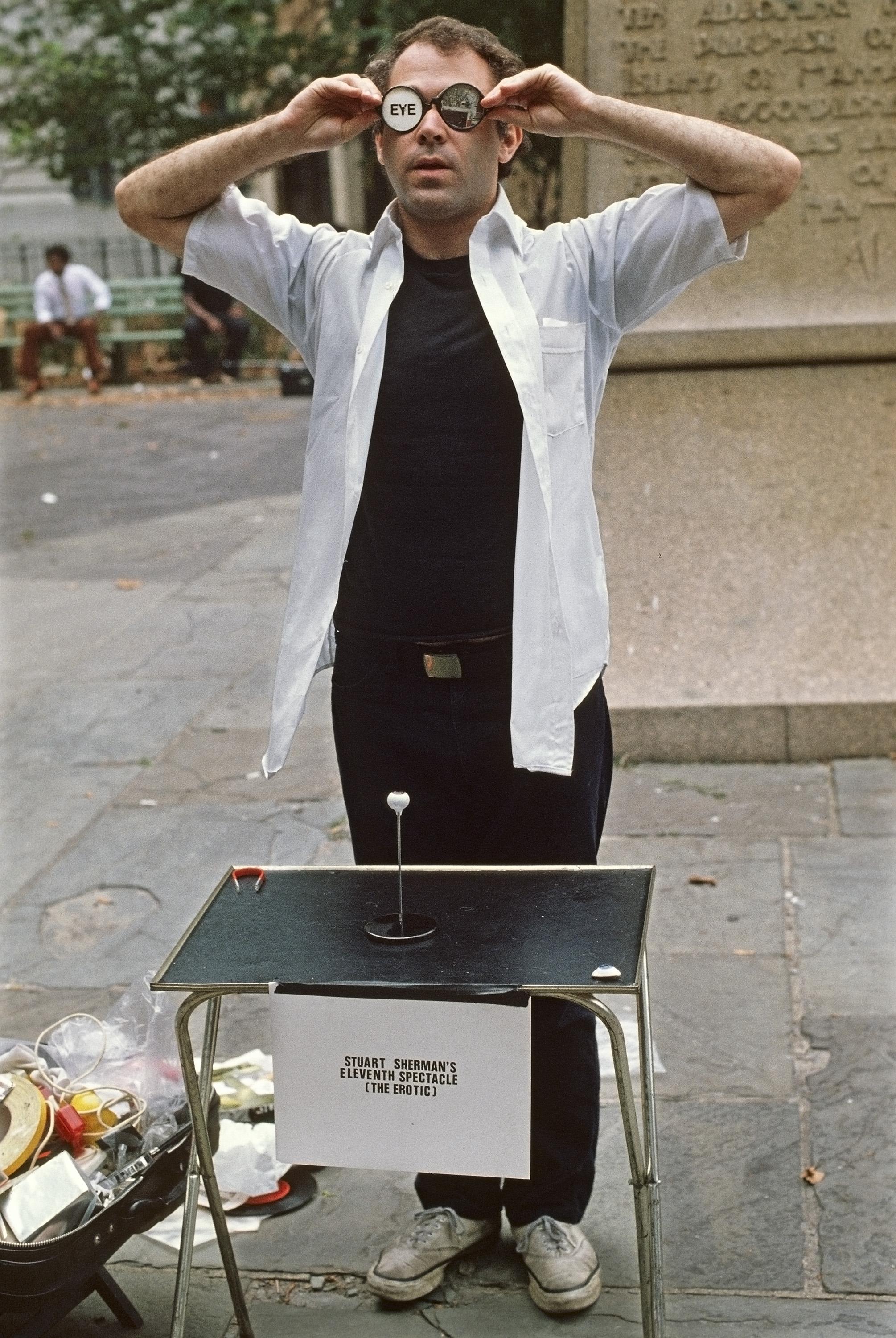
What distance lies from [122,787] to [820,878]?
2.46 meters

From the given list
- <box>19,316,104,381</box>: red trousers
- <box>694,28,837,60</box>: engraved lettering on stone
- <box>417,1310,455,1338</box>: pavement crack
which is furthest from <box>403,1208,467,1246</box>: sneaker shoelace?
<box>19,316,104,381</box>: red trousers

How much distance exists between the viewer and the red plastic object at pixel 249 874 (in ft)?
8.58

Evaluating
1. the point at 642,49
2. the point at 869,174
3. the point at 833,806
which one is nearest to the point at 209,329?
the point at 642,49

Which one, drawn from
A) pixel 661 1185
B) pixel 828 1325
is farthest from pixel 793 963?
Answer: pixel 828 1325

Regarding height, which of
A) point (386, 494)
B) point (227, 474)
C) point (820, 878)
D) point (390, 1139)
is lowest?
point (227, 474)

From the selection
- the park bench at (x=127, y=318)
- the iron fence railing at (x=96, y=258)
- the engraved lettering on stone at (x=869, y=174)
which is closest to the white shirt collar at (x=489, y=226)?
the engraved lettering on stone at (x=869, y=174)

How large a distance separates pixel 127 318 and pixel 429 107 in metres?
17.0

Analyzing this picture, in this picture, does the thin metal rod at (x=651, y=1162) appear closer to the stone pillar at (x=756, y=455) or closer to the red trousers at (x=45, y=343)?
the stone pillar at (x=756, y=455)

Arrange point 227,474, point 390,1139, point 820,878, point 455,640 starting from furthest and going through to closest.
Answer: point 227,474, point 820,878, point 455,640, point 390,1139

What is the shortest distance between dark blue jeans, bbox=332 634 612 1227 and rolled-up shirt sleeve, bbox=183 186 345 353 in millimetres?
612

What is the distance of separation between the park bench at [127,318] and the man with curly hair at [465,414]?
1589cm

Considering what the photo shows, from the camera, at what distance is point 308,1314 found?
115 inches

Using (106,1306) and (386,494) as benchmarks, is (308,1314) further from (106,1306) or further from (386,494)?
(386,494)

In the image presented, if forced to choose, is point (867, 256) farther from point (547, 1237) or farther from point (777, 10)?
point (547, 1237)
